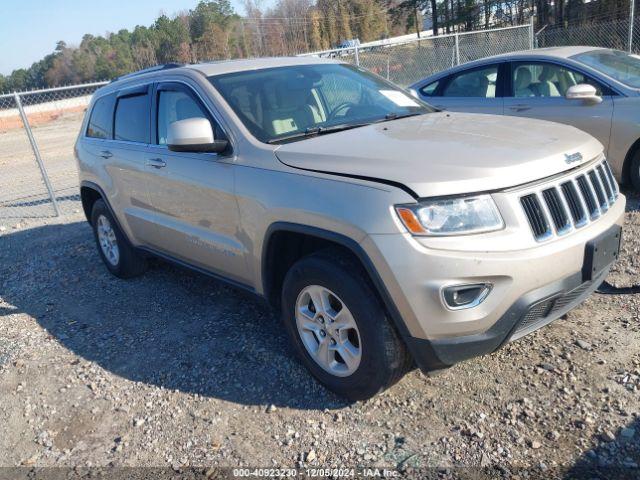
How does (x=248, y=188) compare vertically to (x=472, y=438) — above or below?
above

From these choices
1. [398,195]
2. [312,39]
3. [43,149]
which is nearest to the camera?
[398,195]

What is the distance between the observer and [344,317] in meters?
3.03

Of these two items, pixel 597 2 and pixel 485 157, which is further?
pixel 597 2

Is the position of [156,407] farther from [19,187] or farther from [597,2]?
[597,2]

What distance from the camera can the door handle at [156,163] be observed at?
13.9 ft

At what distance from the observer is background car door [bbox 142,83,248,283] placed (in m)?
3.64

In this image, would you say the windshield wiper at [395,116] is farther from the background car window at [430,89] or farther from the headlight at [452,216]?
the background car window at [430,89]

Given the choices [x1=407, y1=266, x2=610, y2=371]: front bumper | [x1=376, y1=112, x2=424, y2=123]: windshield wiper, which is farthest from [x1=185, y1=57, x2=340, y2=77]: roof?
[x1=407, y1=266, x2=610, y2=371]: front bumper

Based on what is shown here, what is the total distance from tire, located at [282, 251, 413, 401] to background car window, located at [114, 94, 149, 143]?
2115 mm

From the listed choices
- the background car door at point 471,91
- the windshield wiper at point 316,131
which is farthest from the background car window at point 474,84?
the windshield wiper at point 316,131

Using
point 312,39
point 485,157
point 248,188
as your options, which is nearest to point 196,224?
point 248,188

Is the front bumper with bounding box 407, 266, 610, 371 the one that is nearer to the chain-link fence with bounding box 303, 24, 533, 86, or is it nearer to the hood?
→ the hood

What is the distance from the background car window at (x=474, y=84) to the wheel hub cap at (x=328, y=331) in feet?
15.3

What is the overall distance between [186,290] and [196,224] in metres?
1.34
